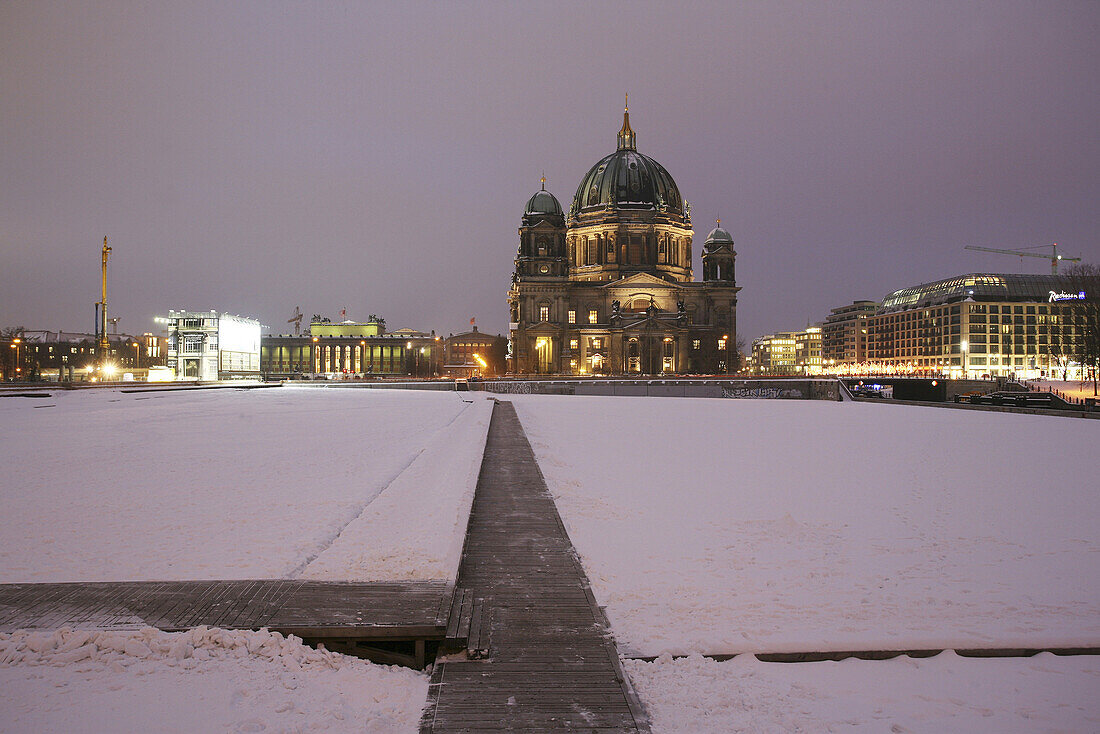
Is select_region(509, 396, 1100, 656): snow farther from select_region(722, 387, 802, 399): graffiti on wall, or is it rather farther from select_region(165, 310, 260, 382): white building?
select_region(165, 310, 260, 382): white building

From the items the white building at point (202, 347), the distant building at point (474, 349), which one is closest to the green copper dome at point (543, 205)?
the white building at point (202, 347)

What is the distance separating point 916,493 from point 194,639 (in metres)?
12.7

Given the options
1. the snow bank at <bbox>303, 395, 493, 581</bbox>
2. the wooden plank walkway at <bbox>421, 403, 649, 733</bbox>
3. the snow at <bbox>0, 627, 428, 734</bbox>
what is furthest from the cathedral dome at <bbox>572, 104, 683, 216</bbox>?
the snow at <bbox>0, 627, 428, 734</bbox>

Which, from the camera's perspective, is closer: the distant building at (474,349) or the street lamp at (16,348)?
the street lamp at (16,348)

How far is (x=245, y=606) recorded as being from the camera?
6.30 meters

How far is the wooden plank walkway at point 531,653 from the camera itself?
4715 millimetres

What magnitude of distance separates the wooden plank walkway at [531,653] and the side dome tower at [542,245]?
92.8m

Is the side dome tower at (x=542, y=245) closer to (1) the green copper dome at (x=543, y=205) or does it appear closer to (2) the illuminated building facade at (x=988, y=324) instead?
(1) the green copper dome at (x=543, y=205)

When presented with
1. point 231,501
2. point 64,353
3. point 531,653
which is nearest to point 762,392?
point 231,501

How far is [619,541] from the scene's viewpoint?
977 cm

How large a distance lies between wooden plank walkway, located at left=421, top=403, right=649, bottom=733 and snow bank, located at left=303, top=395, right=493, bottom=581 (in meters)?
0.31

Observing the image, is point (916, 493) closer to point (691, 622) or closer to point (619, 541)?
point (619, 541)

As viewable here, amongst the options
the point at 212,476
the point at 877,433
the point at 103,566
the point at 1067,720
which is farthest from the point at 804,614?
the point at 877,433

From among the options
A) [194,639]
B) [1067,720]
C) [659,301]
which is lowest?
[1067,720]
